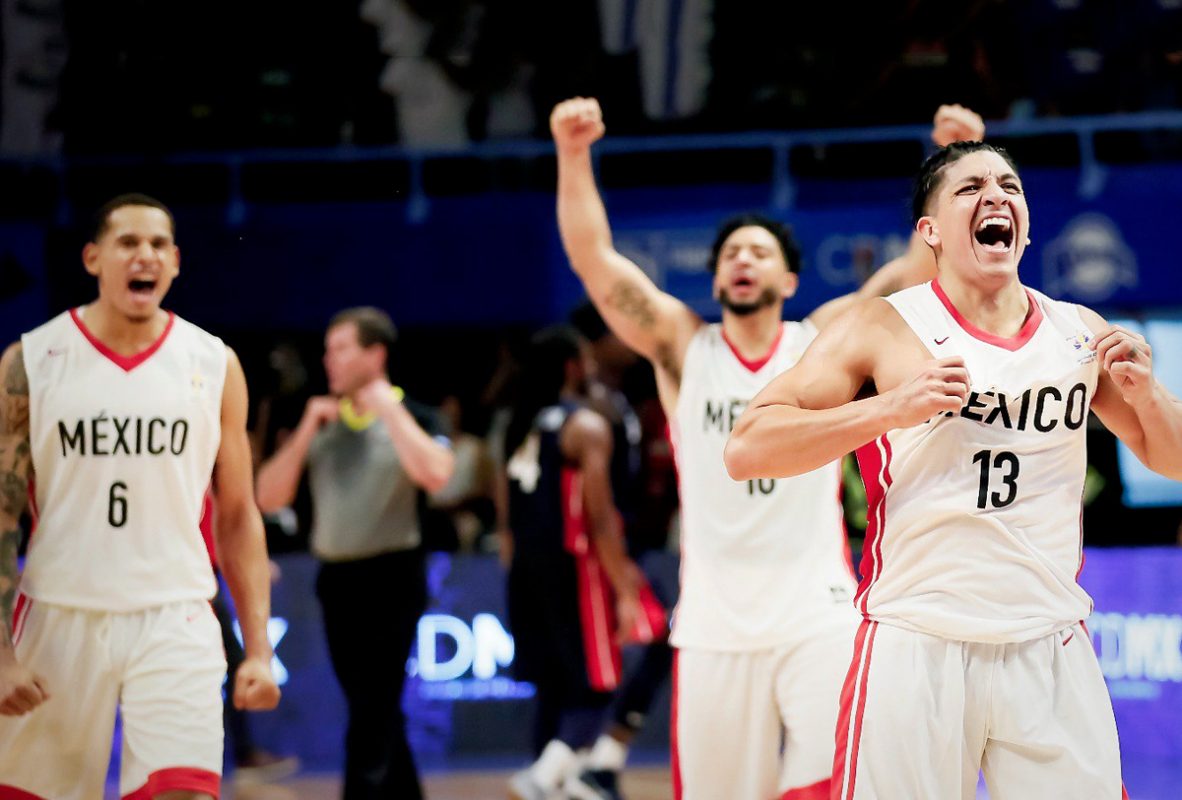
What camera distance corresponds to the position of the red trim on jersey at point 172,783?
4273 mm

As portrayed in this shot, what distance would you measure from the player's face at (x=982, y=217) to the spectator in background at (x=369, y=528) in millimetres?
3456

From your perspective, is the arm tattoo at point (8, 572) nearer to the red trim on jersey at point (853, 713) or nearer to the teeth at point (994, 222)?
the red trim on jersey at point (853, 713)

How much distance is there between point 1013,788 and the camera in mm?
3537

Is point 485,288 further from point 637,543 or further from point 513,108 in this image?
point 637,543

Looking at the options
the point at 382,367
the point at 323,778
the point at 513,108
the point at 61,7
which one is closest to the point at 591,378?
the point at 382,367

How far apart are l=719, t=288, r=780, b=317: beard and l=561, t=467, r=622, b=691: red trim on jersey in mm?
2045

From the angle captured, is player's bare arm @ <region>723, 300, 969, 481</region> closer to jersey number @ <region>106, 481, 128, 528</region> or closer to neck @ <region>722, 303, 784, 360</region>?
neck @ <region>722, 303, 784, 360</region>

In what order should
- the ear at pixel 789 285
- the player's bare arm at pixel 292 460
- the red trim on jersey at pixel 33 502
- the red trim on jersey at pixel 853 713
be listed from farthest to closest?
the player's bare arm at pixel 292 460 < the ear at pixel 789 285 < the red trim on jersey at pixel 33 502 < the red trim on jersey at pixel 853 713

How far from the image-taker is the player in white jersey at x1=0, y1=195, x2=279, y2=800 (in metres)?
4.40

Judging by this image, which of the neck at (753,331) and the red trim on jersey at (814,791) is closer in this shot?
the red trim on jersey at (814,791)

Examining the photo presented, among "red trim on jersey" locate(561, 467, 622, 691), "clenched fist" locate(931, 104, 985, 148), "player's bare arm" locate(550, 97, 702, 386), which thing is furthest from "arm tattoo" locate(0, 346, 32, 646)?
"red trim on jersey" locate(561, 467, 622, 691)

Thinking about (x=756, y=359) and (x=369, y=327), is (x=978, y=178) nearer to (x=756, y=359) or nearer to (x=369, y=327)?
(x=756, y=359)

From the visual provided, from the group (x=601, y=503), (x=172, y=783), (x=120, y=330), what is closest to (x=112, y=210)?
(x=120, y=330)

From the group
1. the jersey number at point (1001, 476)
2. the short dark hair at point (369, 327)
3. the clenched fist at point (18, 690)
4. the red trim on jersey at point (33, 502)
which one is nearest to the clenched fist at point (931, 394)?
the jersey number at point (1001, 476)
